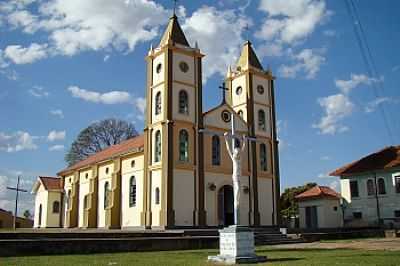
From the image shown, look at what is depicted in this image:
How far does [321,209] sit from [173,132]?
680 inches

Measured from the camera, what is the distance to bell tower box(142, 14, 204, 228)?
30312 millimetres

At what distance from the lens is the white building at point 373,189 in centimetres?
3656

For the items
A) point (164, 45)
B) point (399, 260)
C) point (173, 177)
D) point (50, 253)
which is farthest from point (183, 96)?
point (399, 260)

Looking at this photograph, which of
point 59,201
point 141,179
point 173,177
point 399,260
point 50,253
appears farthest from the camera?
point 59,201

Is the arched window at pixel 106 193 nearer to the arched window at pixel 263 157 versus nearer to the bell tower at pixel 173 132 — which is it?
the bell tower at pixel 173 132

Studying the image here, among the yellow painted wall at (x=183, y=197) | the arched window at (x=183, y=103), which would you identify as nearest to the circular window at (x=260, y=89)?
the arched window at (x=183, y=103)

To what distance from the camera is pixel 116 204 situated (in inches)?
1382

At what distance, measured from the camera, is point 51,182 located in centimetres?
5016

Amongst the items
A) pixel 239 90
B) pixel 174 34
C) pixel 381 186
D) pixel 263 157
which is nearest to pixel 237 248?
pixel 263 157

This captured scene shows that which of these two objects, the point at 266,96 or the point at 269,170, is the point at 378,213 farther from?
the point at 266,96

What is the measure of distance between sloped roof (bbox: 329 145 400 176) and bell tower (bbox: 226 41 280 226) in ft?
25.7

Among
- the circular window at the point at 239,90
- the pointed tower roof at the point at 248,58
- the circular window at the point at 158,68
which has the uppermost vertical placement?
the pointed tower roof at the point at 248,58

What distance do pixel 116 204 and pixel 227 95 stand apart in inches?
526

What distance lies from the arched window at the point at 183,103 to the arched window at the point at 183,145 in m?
1.61
